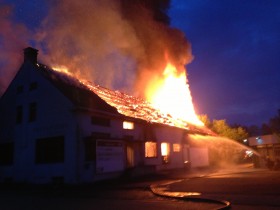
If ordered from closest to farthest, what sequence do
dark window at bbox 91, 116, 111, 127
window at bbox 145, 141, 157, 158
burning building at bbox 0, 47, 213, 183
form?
1. burning building at bbox 0, 47, 213, 183
2. dark window at bbox 91, 116, 111, 127
3. window at bbox 145, 141, 157, 158

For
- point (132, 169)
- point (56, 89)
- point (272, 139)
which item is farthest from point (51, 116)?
point (272, 139)

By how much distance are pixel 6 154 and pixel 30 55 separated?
7.82 metres

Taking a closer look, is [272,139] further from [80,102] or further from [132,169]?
[80,102]

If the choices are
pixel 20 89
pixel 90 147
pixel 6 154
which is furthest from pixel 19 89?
pixel 90 147

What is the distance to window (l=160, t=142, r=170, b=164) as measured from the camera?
94.6ft

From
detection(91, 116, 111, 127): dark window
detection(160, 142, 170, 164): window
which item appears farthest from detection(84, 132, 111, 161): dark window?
detection(160, 142, 170, 164): window

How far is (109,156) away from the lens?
852 inches

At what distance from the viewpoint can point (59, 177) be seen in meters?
20.5

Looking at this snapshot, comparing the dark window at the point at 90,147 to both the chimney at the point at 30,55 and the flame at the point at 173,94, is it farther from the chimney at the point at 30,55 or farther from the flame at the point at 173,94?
the flame at the point at 173,94

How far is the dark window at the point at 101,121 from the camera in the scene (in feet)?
69.8

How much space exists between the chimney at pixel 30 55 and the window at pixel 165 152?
12.9 metres

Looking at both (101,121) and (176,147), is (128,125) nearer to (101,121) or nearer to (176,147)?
(101,121)

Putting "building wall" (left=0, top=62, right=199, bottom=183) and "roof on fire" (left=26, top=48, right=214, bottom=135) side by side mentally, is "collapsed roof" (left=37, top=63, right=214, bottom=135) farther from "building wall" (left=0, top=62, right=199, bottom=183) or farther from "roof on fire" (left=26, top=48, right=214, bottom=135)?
"building wall" (left=0, top=62, right=199, bottom=183)

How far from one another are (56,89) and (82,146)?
175 inches
